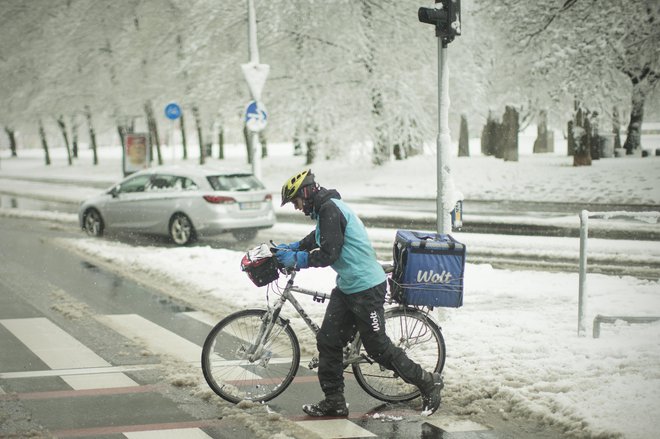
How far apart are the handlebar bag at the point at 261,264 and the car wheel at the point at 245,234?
11.2 metres

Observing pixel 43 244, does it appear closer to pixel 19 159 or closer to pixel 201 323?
pixel 201 323

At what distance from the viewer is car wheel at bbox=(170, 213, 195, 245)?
55.0 feet

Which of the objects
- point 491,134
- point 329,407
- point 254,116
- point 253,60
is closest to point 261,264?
point 329,407

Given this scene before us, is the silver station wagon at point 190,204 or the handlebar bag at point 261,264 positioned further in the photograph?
the silver station wagon at point 190,204

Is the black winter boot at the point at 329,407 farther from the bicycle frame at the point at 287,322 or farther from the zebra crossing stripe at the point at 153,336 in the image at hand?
the zebra crossing stripe at the point at 153,336

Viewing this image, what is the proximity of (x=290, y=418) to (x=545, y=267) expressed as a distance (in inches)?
322

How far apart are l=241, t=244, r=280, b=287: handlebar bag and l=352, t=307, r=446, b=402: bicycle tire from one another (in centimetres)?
91

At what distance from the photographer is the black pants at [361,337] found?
18.7 ft

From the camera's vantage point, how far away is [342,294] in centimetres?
578

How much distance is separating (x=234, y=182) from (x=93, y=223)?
3.65m

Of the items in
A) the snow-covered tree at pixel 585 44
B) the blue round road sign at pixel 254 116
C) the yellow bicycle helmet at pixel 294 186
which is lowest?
the yellow bicycle helmet at pixel 294 186

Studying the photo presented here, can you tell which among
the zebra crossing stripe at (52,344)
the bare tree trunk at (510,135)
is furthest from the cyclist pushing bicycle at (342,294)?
the bare tree trunk at (510,135)

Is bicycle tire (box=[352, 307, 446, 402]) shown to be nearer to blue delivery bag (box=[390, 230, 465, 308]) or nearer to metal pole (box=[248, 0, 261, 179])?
blue delivery bag (box=[390, 230, 465, 308])

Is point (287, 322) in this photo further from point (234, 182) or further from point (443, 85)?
point (234, 182)
